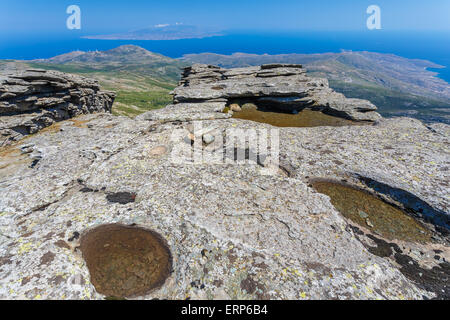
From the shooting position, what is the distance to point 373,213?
1575 cm

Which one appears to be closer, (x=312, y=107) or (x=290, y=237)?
(x=290, y=237)

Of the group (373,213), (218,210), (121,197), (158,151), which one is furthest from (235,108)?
(373,213)

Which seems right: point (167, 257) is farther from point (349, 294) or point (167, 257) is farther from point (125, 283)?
point (349, 294)

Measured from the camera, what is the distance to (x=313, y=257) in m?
12.1

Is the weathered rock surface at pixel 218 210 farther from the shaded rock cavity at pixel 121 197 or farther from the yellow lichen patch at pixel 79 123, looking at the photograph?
the yellow lichen patch at pixel 79 123

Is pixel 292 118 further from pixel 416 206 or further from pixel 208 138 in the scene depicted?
pixel 416 206

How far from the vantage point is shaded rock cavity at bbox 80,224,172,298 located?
10898 mm

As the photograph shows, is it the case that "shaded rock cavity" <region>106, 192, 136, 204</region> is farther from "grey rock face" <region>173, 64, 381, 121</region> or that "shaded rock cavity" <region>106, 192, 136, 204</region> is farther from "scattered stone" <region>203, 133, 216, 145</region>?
"grey rock face" <region>173, 64, 381, 121</region>

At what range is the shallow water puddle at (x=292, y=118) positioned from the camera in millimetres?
32125

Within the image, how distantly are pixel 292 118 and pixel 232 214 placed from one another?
24.9 meters

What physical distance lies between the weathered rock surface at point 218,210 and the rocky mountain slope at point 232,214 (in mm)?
77

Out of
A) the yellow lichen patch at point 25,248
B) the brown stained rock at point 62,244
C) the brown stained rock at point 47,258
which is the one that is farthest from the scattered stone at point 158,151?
Answer: the brown stained rock at point 47,258
